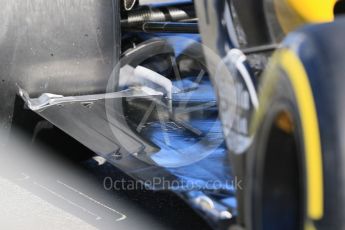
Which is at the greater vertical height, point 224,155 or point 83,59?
point 83,59

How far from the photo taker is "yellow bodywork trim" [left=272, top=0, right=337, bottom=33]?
172cm

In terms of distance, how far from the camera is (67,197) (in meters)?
2.76

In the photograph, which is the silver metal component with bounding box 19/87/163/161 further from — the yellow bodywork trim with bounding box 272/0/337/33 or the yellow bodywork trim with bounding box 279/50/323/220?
the yellow bodywork trim with bounding box 279/50/323/220

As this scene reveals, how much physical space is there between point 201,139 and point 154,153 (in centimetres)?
24

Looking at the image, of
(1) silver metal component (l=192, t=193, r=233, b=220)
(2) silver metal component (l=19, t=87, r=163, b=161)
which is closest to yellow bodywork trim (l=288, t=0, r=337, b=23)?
(1) silver metal component (l=192, t=193, r=233, b=220)

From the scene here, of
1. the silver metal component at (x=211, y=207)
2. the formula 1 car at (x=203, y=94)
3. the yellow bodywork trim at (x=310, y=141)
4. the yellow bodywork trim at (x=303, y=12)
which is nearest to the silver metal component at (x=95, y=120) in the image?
the formula 1 car at (x=203, y=94)

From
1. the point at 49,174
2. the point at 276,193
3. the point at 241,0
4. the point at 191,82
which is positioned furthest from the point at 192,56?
the point at 276,193

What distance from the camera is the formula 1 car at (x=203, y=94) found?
136cm

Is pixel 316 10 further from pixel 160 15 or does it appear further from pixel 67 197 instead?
pixel 160 15

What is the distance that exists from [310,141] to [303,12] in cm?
52

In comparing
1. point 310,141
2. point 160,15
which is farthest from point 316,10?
point 160,15

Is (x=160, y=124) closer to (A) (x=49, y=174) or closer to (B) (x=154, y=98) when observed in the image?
(B) (x=154, y=98)

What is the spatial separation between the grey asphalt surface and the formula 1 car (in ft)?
0.50

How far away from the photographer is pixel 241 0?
204 cm
